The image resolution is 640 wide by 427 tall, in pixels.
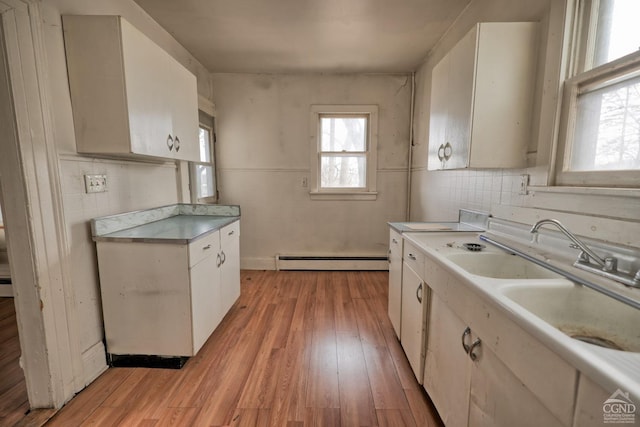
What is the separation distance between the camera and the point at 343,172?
3.69 metres

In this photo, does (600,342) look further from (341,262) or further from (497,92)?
(341,262)

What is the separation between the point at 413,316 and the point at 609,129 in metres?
1.32

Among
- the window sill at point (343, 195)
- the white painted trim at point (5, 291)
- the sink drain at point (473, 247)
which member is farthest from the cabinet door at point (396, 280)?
the white painted trim at point (5, 291)

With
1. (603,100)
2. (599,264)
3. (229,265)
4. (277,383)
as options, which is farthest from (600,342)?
(229,265)

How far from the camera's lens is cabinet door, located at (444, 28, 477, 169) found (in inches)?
60.7

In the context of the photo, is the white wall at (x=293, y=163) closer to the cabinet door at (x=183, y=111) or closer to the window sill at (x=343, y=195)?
the window sill at (x=343, y=195)

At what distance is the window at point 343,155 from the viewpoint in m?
3.58

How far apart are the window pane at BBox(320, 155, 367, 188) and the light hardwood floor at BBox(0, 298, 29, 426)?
3128 mm

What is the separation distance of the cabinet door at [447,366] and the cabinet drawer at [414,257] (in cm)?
19

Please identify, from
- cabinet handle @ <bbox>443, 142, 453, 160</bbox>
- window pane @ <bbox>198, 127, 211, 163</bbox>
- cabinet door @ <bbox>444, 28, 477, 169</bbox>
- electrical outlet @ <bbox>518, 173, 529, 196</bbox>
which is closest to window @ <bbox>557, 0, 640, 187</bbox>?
electrical outlet @ <bbox>518, 173, 529, 196</bbox>

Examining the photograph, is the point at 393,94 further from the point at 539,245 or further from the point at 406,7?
the point at 539,245

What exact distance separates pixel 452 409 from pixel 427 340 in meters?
0.35

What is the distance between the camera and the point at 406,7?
2150mm

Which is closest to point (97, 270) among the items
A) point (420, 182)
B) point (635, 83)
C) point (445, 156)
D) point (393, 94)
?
point (445, 156)
